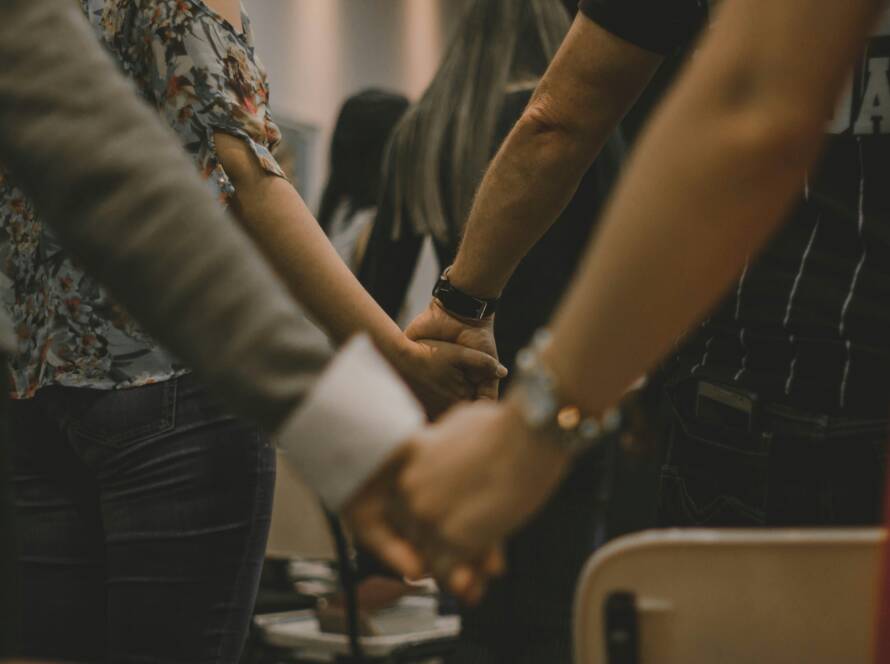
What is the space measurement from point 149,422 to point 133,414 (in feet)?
0.06

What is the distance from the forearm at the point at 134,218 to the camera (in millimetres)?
769

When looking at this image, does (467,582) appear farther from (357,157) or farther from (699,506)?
(357,157)

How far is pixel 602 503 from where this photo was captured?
2.09 metres

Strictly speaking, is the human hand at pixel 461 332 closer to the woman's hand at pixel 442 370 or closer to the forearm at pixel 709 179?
the woman's hand at pixel 442 370

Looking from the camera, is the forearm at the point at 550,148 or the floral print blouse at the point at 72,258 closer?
the floral print blouse at the point at 72,258

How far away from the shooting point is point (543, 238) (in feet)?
6.45

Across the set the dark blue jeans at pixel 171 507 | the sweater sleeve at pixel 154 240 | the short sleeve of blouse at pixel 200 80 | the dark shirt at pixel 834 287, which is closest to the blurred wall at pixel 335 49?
the short sleeve of blouse at pixel 200 80

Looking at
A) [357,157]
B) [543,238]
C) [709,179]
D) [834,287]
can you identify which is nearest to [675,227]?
[709,179]

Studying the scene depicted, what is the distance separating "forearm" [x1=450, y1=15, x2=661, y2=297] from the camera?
1312 millimetres

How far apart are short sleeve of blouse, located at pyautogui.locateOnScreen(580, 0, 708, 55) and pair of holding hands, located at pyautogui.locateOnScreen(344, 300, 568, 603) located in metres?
0.61

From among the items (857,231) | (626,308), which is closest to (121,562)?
(626,308)

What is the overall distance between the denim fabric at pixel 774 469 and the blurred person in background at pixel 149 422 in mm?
412

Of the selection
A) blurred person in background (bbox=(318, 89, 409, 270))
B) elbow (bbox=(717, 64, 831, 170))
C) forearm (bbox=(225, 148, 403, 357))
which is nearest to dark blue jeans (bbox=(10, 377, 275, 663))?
forearm (bbox=(225, 148, 403, 357))

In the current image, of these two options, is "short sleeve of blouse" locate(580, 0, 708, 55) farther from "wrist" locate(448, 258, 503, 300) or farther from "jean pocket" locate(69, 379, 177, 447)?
"jean pocket" locate(69, 379, 177, 447)
